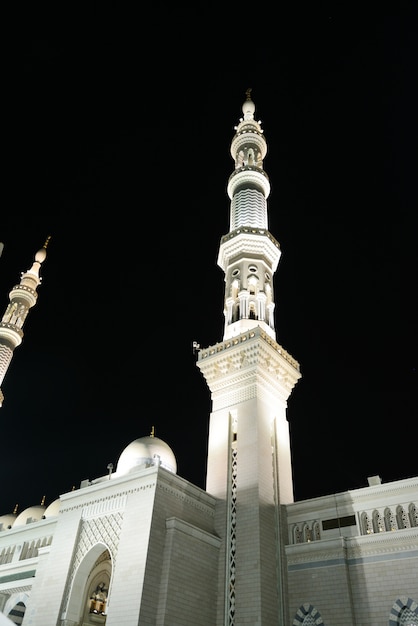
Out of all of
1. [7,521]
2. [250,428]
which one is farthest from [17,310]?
[250,428]

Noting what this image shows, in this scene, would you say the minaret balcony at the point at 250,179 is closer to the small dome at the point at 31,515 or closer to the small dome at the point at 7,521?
the small dome at the point at 31,515

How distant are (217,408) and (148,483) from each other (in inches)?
219

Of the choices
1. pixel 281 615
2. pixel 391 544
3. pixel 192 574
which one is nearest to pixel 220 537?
pixel 192 574

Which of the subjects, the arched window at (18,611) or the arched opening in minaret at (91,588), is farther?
the arched window at (18,611)

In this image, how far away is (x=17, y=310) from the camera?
3844 centimetres

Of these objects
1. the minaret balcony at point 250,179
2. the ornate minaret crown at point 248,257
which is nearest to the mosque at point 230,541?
the ornate minaret crown at point 248,257

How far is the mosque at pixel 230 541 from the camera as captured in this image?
15102mm

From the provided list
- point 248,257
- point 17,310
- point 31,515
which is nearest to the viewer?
point 248,257

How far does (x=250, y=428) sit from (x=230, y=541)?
13.4ft

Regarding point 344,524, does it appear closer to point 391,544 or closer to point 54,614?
point 391,544

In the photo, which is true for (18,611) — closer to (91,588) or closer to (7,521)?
(91,588)

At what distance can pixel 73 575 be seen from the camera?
54.9 feet

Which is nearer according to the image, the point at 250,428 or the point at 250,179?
the point at 250,428

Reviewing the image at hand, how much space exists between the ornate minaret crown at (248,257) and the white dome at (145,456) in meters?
5.80
